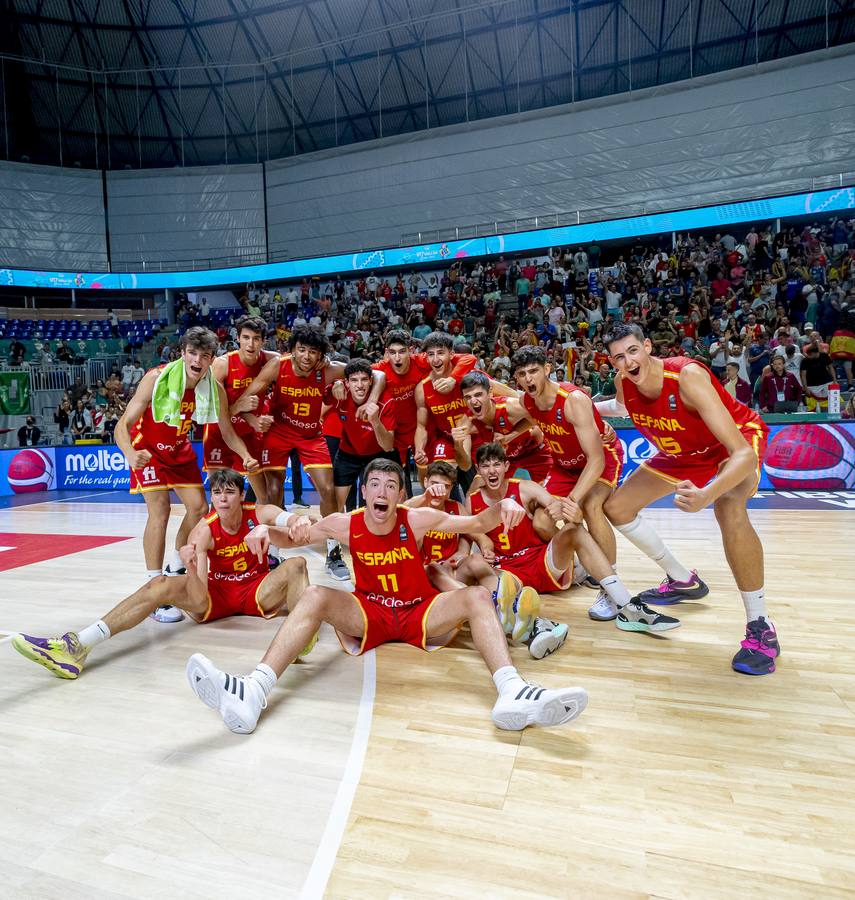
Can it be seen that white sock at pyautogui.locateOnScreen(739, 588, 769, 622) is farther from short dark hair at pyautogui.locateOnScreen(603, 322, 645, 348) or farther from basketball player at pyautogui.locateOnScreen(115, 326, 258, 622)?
basketball player at pyautogui.locateOnScreen(115, 326, 258, 622)

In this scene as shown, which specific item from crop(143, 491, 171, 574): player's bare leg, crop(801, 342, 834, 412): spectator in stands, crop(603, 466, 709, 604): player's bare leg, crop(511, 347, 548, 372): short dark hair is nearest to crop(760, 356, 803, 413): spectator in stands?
crop(801, 342, 834, 412): spectator in stands

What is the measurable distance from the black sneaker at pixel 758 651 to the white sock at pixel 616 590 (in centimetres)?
76

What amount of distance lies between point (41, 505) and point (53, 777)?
32.2 ft

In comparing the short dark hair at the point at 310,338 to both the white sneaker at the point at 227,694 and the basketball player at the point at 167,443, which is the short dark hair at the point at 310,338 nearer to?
the basketball player at the point at 167,443

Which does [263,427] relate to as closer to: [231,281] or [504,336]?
[504,336]

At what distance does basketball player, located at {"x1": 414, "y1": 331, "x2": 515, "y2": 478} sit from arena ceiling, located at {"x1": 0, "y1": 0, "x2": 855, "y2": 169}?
17.7 meters

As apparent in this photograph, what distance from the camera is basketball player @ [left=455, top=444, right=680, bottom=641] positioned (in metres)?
3.66

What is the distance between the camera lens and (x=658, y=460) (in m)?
4.05

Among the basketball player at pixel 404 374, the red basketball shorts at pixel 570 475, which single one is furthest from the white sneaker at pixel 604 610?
the basketball player at pixel 404 374

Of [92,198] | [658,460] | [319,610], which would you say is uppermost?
[92,198]

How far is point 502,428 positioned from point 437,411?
78 centimetres

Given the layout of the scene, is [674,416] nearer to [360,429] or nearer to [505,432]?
[505,432]

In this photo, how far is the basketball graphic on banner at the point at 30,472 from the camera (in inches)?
497

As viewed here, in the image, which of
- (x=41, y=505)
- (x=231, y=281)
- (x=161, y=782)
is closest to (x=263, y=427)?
(x=161, y=782)
